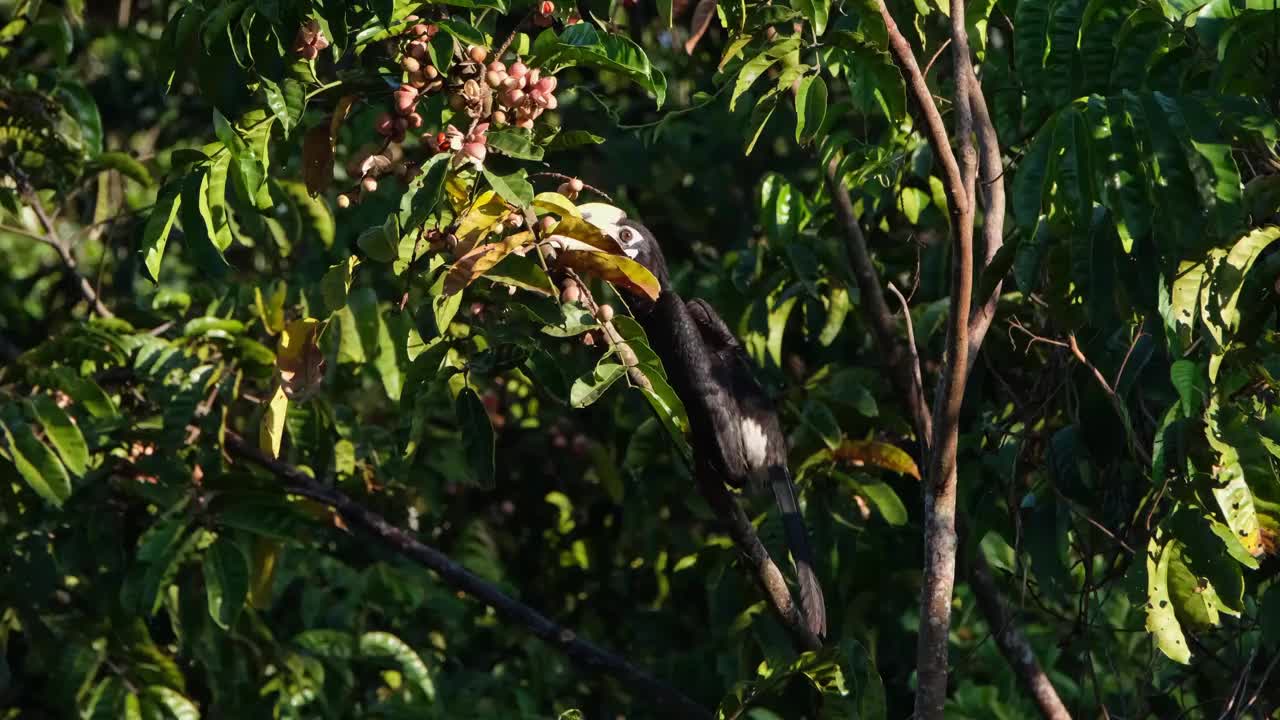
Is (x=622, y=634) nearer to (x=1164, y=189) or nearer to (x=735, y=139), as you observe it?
(x=735, y=139)

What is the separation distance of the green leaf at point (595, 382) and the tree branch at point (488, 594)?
787mm

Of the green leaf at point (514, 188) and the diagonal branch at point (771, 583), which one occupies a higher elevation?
the green leaf at point (514, 188)

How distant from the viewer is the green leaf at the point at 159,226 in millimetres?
1747

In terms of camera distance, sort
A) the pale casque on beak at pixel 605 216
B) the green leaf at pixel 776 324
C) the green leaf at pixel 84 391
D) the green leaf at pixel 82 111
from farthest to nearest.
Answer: the green leaf at pixel 82 111, the green leaf at pixel 776 324, the green leaf at pixel 84 391, the pale casque on beak at pixel 605 216

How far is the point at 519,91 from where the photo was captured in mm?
1689

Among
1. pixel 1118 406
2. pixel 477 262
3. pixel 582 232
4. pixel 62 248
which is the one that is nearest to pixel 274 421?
pixel 477 262

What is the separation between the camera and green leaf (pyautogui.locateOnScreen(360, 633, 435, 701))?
284cm

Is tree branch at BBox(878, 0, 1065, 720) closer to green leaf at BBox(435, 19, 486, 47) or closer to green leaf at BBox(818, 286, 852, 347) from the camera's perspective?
green leaf at BBox(435, 19, 486, 47)

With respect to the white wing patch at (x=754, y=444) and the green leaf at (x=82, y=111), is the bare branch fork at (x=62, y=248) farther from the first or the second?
the white wing patch at (x=754, y=444)

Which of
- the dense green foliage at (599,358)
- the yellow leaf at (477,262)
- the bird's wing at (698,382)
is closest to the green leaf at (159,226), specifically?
the dense green foliage at (599,358)

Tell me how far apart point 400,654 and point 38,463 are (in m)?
0.84

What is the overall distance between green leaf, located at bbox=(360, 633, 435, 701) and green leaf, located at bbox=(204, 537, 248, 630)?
1.76 ft

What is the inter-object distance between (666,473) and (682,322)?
587 mm

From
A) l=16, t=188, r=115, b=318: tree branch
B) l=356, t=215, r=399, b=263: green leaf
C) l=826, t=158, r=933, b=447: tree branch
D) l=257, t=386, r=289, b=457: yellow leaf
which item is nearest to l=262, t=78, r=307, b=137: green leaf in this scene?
l=356, t=215, r=399, b=263: green leaf
